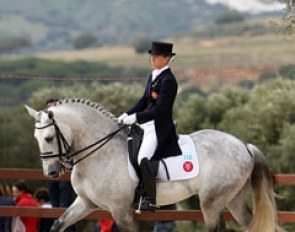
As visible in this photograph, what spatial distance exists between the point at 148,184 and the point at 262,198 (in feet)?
4.54

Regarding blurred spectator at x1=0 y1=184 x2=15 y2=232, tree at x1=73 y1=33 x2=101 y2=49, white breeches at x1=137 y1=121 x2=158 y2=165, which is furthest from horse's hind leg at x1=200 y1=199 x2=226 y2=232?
tree at x1=73 y1=33 x2=101 y2=49

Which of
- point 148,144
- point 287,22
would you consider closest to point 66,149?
point 148,144

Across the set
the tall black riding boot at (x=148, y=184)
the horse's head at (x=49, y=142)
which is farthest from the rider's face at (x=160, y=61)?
the horse's head at (x=49, y=142)

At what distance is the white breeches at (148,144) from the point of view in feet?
27.9

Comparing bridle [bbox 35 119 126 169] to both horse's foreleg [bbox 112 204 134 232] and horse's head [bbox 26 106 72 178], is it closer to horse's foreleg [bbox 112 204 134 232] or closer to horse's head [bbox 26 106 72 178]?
horse's head [bbox 26 106 72 178]

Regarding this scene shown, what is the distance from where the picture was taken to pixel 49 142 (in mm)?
8344

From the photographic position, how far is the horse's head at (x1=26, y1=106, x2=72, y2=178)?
8.31 metres

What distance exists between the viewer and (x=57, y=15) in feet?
630

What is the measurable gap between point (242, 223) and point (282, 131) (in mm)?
20176

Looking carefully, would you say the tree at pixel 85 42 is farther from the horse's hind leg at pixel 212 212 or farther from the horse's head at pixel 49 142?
the horse's head at pixel 49 142

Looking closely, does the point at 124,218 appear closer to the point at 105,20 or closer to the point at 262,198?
the point at 262,198

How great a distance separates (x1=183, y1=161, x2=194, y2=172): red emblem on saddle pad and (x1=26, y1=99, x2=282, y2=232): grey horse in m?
0.13

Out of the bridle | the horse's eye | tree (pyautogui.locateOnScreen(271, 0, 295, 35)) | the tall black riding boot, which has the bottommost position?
the tall black riding boot

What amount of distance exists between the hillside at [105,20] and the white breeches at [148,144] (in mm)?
157518
